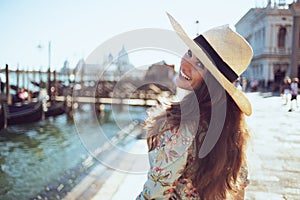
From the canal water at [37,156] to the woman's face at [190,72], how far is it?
5.50 feet

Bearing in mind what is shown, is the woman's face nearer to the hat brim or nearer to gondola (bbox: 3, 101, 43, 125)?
the hat brim

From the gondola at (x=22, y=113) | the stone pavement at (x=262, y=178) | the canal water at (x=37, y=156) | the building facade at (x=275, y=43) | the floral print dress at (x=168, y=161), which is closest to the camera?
the floral print dress at (x=168, y=161)

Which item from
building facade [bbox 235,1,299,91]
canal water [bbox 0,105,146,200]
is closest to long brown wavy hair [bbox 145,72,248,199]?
canal water [bbox 0,105,146,200]

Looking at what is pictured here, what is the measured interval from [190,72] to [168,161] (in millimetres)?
291

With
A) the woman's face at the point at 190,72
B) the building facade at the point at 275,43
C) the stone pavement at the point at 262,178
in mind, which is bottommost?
the stone pavement at the point at 262,178

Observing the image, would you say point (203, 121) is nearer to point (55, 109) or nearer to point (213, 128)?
point (213, 128)

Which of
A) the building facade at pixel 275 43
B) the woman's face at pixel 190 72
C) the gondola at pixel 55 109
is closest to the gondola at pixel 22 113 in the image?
the gondola at pixel 55 109

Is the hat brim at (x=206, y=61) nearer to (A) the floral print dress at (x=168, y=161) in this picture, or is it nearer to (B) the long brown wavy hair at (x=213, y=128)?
(B) the long brown wavy hair at (x=213, y=128)

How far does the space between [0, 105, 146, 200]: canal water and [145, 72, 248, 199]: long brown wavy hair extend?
166 cm

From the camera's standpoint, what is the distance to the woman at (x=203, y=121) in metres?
0.91

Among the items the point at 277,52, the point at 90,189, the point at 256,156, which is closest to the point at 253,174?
the point at 256,156

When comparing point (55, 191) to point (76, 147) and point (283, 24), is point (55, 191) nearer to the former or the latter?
point (76, 147)

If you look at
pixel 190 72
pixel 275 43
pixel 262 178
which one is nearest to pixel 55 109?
pixel 262 178

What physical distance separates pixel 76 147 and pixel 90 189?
6.18m
